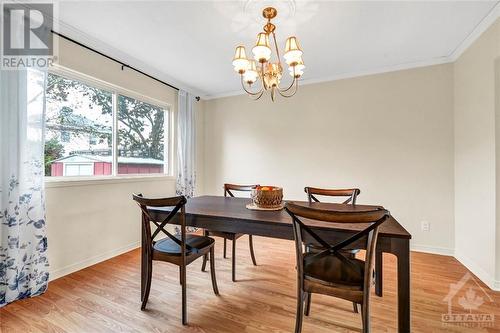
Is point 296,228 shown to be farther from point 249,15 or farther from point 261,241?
point 261,241

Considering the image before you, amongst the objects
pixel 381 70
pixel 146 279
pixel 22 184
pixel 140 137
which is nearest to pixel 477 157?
pixel 381 70

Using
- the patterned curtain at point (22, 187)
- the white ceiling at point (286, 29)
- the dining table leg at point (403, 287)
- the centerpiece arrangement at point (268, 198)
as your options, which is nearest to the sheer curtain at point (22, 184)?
the patterned curtain at point (22, 187)

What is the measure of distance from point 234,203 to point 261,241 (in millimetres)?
1470

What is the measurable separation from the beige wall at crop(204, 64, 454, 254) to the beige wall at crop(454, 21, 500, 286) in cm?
15

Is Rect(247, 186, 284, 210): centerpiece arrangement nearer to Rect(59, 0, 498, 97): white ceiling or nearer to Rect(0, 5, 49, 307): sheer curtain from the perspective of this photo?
Rect(59, 0, 498, 97): white ceiling

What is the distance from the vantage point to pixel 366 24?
2.17 m

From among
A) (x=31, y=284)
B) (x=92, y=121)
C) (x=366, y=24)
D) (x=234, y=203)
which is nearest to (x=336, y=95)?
(x=366, y=24)

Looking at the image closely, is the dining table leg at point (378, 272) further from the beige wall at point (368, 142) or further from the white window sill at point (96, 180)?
the white window sill at point (96, 180)

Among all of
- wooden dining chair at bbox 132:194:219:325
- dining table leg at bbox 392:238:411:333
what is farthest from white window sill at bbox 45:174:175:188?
dining table leg at bbox 392:238:411:333

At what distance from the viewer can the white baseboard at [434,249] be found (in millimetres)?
2842

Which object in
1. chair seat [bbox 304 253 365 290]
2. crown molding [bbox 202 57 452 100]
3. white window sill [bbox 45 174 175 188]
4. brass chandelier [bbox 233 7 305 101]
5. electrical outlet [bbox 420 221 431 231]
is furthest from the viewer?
electrical outlet [bbox 420 221 431 231]

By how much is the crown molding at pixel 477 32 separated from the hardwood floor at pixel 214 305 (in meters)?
Result: 2.36

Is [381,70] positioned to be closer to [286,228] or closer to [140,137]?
[286,228]

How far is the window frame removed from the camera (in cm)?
232
